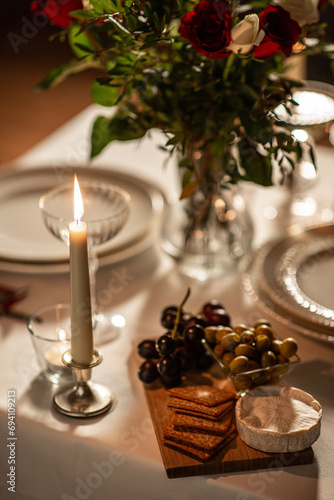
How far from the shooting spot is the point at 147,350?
966 millimetres

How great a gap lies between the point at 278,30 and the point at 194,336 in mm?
469

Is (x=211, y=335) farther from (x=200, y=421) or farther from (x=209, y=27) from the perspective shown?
(x=209, y=27)

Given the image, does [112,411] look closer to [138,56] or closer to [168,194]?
[138,56]

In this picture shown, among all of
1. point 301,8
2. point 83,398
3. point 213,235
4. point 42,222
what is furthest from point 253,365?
point 42,222

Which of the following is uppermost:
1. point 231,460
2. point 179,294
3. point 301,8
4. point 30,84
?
point 301,8

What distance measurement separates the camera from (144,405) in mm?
938

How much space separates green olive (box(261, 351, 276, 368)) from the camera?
896 millimetres

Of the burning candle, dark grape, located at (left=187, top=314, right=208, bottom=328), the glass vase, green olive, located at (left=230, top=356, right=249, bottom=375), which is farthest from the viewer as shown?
the glass vase

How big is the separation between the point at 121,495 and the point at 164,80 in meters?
0.68

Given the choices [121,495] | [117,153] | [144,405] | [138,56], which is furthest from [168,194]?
[121,495]

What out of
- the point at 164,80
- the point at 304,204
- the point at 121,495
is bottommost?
the point at 304,204

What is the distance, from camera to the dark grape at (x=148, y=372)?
950 mm

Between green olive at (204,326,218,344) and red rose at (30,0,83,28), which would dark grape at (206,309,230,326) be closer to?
green olive at (204,326,218,344)

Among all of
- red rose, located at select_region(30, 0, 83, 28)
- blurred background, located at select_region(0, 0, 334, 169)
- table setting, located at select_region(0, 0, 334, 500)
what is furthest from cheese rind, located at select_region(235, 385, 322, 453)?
blurred background, located at select_region(0, 0, 334, 169)
